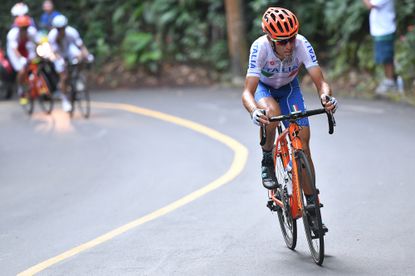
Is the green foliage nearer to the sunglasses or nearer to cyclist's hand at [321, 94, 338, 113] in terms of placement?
the sunglasses

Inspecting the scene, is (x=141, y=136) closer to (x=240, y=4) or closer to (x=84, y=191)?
(x=84, y=191)

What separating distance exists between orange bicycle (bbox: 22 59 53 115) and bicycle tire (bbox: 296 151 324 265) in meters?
12.4

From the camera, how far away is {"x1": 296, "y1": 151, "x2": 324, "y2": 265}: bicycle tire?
22.4 ft

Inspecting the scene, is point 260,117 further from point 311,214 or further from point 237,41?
point 237,41

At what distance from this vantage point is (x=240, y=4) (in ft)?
70.8

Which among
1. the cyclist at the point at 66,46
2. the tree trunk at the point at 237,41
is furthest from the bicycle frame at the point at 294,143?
the tree trunk at the point at 237,41

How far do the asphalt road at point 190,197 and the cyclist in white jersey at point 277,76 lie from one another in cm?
94

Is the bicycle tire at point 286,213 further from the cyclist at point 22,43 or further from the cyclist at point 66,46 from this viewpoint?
the cyclist at point 22,43

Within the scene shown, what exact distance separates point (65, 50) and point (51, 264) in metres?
10.5

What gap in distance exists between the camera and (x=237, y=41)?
21.9 metres

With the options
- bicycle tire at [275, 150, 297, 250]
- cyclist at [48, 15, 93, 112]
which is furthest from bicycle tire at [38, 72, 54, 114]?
bicycle tire at [275, 150, 297, 250]

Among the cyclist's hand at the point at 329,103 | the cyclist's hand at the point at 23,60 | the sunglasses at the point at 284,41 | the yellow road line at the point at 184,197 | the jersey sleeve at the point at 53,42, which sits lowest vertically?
the yellow road line at the point at 184,197

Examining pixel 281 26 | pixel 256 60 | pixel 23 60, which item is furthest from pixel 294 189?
pixel 23 60

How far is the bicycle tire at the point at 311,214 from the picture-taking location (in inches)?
268
